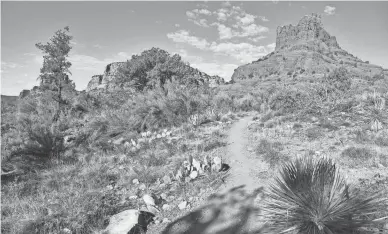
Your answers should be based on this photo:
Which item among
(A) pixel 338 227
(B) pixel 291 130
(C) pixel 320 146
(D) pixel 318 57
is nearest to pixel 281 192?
(A) pixel 338 227

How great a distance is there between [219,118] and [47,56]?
14641 mm

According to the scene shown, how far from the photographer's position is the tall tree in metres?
15.8

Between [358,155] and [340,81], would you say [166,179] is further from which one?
[340,81]

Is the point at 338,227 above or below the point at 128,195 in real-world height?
above

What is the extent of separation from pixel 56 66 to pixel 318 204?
61.9 ft

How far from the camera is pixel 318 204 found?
220 cm

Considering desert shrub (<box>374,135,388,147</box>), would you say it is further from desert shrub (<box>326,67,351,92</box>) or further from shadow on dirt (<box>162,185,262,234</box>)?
desert shrub (<box>326,67,351,92</box>)

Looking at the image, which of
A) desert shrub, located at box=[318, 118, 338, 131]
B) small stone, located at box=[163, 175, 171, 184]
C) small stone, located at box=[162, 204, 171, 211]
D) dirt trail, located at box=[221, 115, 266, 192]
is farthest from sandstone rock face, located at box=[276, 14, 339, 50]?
small stone, located at box=[162, 204, 171, 211]

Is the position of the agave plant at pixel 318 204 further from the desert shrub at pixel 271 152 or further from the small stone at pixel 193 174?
the desert shrub at pixel 271 152

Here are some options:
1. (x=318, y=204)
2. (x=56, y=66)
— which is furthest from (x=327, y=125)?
(x=56, y=66)

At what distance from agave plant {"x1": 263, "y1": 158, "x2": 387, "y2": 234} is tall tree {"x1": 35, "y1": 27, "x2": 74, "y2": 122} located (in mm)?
17192

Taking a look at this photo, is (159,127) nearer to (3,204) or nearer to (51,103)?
(3,204)

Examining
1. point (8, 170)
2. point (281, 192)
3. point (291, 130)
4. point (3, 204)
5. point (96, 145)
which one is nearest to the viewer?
point (281, 192)

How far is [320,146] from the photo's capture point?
6.22 metres
